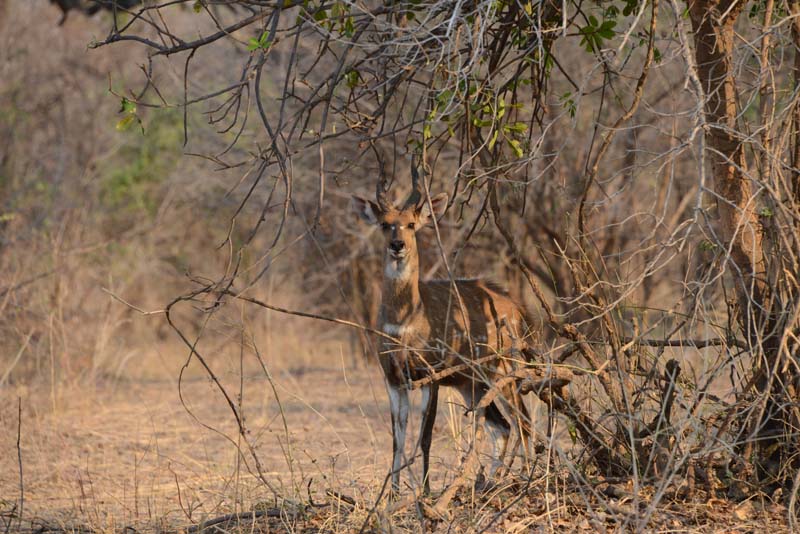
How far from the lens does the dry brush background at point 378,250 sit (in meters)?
4.43

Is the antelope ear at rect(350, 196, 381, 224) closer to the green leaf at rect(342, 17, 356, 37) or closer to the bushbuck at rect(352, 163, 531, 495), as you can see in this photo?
the bushbuck at rect(352, 163, 531, 495)

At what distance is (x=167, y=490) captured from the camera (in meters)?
6.37

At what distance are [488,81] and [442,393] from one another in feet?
13.9

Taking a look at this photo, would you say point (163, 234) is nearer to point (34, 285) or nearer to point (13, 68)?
point (13, 68)

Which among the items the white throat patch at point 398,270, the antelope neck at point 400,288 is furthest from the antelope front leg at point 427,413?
the white throat patch at point 398,270

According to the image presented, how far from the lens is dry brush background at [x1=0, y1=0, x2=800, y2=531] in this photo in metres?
4.43

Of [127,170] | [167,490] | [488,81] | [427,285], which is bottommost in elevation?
[167,490]

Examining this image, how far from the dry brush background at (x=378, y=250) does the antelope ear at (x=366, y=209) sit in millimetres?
451

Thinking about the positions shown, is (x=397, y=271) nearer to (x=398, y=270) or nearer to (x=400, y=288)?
(x=398, y=270)

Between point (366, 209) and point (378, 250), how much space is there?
5.42 metres


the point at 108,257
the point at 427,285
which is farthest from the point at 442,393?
the point at 108,257

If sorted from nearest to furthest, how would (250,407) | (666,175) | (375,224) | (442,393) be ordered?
(375,224)
(442,393)
(250,407)
(666,175)

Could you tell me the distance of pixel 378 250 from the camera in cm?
1227

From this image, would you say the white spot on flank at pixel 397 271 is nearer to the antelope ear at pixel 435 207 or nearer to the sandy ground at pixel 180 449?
the antelope ear at pixel 435 207
